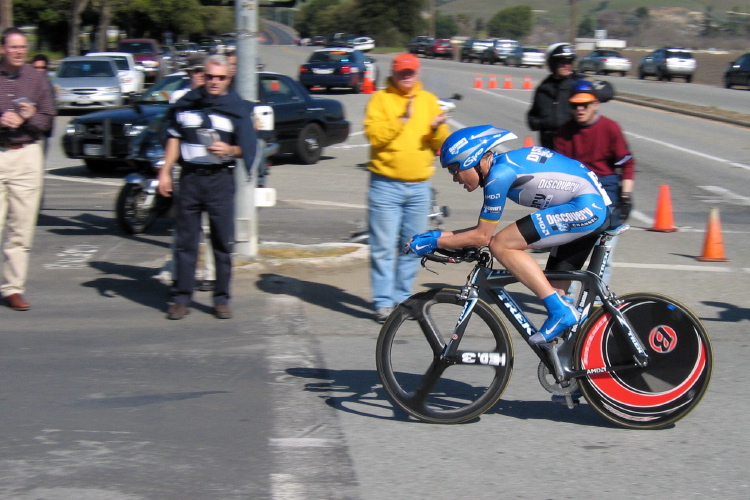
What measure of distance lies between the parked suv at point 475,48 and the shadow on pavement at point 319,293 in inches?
2245

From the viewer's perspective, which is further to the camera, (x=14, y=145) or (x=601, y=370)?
(x=14, y=145)

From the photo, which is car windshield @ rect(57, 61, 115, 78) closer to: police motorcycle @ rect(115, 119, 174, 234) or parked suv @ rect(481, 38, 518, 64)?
police motorcycle @ rect(115, 119, 174, 234)

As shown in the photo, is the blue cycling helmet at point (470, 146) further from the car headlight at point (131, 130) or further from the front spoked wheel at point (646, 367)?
the car headlight at point (131, 130)

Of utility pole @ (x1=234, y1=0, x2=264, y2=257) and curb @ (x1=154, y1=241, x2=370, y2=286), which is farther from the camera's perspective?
curb @ (x1=154, y1=241, x2=370, y2=286)

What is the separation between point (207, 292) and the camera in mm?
7914

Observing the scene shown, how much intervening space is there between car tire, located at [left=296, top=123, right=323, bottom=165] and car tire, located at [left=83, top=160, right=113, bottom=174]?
3231mm

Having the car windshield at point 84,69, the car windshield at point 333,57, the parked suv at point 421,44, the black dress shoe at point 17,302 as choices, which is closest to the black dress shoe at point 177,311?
the black dress shoe at point 17,302

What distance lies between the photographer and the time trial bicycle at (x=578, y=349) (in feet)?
15.9

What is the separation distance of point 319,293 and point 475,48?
58.3 meters

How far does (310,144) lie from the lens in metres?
16.6

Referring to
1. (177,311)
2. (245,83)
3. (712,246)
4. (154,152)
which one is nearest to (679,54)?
(712,246)

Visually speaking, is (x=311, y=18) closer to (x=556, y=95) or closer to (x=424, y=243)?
(x=556, y=95)

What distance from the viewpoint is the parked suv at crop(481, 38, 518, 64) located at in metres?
60.1

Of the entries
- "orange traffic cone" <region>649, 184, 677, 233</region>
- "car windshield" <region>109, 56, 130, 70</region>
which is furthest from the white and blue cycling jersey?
"car windshield" <region>109, 56, 130, 70</region>
